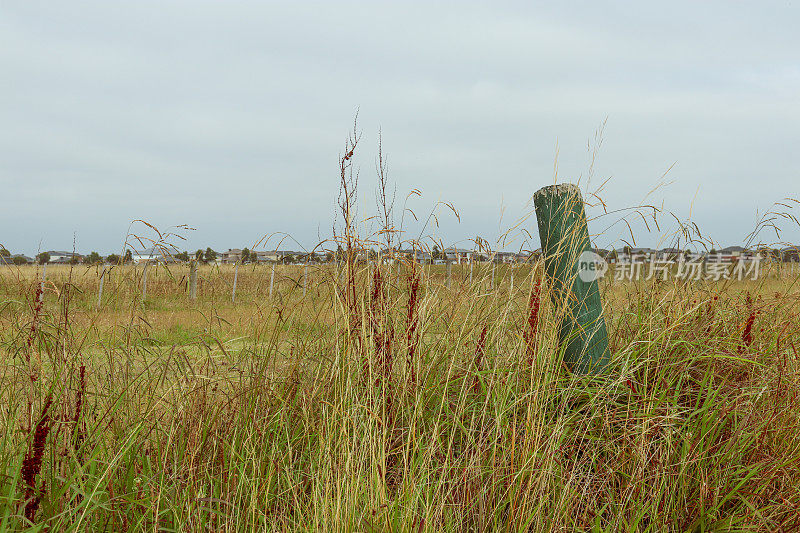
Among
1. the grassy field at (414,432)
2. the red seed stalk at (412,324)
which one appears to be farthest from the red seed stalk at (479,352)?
the red seed stalk at (412,324)

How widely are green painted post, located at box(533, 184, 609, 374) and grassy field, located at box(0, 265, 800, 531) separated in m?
0.11

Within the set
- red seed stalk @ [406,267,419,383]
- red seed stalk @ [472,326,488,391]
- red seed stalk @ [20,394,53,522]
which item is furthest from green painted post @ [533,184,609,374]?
red seed stalk @ [20,394,53,522]

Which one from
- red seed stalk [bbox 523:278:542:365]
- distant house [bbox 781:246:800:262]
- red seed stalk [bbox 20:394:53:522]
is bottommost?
red seed stalk [bbox 20:394:53:522]

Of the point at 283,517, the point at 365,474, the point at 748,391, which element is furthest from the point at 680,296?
the point at 283,517

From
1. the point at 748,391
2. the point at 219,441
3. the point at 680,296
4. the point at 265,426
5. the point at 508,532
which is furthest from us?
the point at 680,296

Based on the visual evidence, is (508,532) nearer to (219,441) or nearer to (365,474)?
(365,474)

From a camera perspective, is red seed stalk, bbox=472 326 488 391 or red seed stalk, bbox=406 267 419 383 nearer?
red seed stalk, bbox=406 267 419 383

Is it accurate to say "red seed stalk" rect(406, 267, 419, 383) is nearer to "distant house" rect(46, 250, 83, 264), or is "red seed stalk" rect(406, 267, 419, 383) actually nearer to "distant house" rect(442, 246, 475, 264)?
"distant house" rect(442, 246, 475, 264)

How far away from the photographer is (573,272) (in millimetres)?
3033

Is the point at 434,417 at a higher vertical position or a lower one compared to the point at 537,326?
lower

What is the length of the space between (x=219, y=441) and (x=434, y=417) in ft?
3.06

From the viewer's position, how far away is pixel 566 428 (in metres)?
2.48

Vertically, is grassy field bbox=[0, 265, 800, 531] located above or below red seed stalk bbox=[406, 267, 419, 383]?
below

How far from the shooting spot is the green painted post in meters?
2.91
